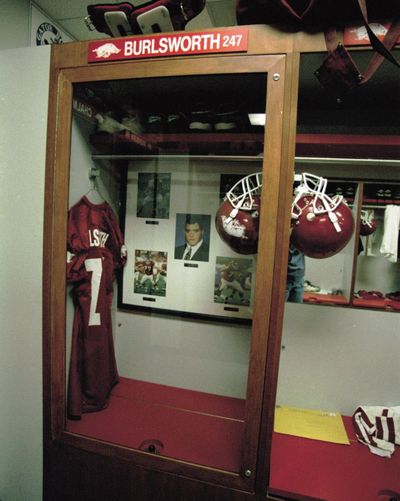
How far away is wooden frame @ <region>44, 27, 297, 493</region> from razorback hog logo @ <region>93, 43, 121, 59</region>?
0.13 feet

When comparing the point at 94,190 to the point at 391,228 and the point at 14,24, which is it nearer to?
the point at 14,24

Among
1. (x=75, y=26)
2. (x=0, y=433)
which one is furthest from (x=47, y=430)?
(x=75, y=26)

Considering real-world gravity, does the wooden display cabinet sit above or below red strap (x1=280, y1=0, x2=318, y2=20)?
below

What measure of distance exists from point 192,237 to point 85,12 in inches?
67.3

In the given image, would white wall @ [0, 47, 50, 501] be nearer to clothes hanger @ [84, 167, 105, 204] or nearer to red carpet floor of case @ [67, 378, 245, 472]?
red carpet floor of case @ [67, 378, 245, 472]

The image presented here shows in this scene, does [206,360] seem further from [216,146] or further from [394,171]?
[394,171]

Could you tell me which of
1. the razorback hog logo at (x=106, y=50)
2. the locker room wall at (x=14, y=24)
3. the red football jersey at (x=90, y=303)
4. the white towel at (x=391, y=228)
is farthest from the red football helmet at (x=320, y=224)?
the locker room wall at (x=14, y=24)

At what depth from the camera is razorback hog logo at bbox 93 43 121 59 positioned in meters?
1.17

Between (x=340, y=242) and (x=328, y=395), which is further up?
(x=340, y=242)

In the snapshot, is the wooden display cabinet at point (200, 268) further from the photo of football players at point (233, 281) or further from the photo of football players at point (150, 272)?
the photo of football players at point (150, 272)

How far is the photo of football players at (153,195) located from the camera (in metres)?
1.92

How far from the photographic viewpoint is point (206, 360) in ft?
6.25

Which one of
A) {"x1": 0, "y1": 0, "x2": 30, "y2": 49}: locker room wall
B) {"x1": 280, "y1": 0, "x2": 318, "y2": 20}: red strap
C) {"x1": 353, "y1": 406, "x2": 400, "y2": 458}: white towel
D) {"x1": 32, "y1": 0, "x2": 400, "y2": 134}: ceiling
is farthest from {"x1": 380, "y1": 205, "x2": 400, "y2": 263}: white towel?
{"x1": 0, "y1": 0, "x2": 30, "y2": 49}: locker room wall

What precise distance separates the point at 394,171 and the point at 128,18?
56.0 inches
